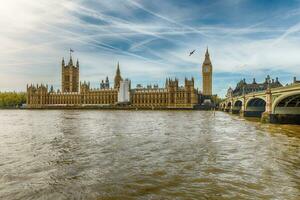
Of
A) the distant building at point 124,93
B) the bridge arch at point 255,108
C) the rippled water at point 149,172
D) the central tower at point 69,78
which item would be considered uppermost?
the central tower at point 69,78

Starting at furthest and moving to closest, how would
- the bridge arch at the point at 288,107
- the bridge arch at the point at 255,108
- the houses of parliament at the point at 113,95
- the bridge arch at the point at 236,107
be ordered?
the houses of parliament at the point at 113,95, the bridge arch at the point at 236,107, the bridge arch at the point at 255,108, the bridge arch at the point at 288,107

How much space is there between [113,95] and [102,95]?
722 centimetres

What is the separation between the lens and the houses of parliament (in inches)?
5610

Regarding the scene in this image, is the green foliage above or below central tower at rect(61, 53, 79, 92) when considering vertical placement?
below

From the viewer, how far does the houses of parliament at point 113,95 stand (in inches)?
5610

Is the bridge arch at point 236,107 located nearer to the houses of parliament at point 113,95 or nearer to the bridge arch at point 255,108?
the bridge arch at point 255,108

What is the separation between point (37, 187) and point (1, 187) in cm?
118

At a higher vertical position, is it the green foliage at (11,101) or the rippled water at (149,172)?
the green foliage at (11,101)

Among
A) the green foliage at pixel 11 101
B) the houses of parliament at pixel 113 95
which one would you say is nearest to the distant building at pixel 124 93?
the houses of parliament at pixel 113 95

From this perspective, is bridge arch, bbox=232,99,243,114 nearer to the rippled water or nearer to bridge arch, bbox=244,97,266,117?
bridge arch, bbox=244,97,266,117

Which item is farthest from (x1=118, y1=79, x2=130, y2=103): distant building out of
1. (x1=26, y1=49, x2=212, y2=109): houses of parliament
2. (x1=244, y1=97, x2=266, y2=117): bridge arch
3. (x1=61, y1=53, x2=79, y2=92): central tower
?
(x1=244, y1=97, x2=266, y2=117): bridge arch

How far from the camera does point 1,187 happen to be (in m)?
8.94

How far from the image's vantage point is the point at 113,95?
157125 mm

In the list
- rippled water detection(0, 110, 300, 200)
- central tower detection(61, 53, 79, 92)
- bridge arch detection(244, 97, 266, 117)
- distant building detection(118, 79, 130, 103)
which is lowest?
rippled water detection(0, 110, 300, 200)
